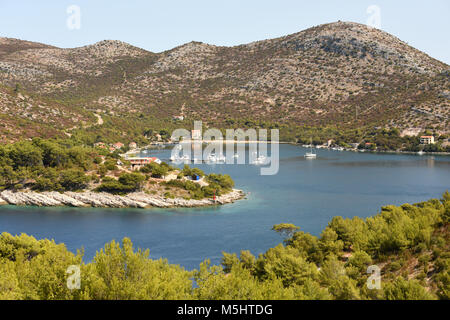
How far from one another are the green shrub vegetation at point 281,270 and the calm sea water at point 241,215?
6.65m

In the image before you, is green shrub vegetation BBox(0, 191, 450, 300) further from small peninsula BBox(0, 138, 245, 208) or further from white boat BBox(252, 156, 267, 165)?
white boat BBox(252, 156, 267, 165)

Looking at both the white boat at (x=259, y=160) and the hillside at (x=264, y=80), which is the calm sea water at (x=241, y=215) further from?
the hillside at (x=264, y=80)

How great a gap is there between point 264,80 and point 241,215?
110418mm

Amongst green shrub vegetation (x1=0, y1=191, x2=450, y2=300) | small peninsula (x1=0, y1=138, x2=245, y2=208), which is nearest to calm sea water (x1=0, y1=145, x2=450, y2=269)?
small peninsula (x1=0, y1=138, x2=245, y2=208)

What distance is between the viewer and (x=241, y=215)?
40.1 m

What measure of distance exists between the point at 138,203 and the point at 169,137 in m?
69.6

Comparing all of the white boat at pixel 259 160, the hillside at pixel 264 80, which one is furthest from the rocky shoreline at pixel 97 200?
the hillside at pixel 264 80

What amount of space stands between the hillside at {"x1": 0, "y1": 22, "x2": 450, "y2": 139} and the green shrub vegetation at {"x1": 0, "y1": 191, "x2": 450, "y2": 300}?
88.1 meters

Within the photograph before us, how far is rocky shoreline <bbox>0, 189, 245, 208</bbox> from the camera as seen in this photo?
142ft

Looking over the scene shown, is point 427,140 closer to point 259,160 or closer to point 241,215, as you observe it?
point 259,160

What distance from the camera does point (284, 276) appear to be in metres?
18.3

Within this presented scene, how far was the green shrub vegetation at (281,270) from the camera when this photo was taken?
1383 cm

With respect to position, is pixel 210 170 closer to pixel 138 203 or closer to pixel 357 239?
pixel 138 203

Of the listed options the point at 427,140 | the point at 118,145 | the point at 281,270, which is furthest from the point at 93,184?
the point at 427,140
